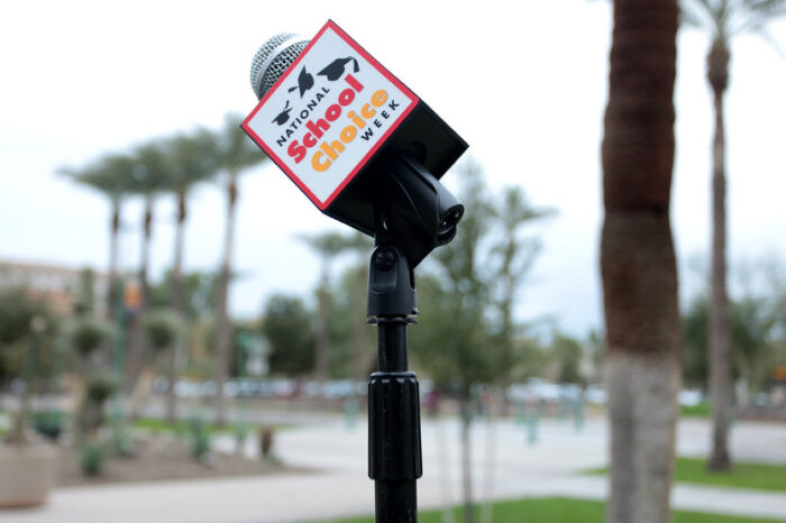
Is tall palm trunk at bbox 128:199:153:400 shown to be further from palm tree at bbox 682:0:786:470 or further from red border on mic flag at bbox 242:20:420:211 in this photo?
red border on mic flag at bbox 242:20:420:211

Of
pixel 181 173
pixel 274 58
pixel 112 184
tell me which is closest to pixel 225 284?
pixel 181 173

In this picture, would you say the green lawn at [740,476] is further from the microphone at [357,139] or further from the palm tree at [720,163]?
the microphone at [357,139]

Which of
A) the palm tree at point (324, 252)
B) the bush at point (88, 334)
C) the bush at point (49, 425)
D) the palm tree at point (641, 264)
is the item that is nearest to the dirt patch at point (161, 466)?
the bush at point (49, 425)

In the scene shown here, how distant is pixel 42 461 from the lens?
416 inches

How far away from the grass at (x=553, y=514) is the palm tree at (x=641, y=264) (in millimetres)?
4210

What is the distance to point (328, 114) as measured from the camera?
2.14 meters

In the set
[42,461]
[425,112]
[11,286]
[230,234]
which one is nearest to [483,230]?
[42,461]

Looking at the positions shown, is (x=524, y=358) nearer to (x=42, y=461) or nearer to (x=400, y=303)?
(x=42, y=461)

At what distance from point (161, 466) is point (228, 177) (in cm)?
1871

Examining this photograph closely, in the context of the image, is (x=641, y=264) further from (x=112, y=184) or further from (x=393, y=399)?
(x=112, y=184)

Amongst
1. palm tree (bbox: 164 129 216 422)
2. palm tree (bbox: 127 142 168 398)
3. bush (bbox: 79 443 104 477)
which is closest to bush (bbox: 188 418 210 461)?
bush (bbox: 79 443 104 477)

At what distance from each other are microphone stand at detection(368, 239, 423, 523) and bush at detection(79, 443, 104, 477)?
1337 cm

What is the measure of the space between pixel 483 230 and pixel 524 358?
1491mm

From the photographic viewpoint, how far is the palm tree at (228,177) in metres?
32.0
